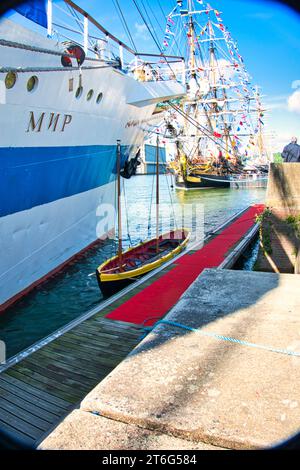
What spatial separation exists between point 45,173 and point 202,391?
24.2 ft

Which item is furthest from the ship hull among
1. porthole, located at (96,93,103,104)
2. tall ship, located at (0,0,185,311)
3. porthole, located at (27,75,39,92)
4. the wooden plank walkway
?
the wooden plank walkway

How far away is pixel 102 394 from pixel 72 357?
2.31 metres

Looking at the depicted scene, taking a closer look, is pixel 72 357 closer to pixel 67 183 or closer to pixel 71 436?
pixel 71 436

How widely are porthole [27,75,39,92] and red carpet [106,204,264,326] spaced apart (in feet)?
16.4

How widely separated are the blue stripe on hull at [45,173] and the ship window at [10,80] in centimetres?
124

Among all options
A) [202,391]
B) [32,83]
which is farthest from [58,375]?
[32,83]

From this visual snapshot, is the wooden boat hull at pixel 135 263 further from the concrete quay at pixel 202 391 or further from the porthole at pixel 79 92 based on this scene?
the concrete quay at pixel 202 391

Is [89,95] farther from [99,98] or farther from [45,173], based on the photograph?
[45,173]

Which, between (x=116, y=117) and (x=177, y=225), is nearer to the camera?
(x=116, y=117)

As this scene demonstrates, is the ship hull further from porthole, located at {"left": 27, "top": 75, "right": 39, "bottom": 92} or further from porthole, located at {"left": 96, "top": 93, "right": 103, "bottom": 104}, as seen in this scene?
porthole, located at {"left": 27, "top": 75, "right": 39, "bottom": 92}

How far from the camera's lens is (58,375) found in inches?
180

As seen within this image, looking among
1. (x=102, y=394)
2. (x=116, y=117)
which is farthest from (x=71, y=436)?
(x=116, y=117)

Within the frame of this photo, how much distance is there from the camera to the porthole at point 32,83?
752 centimetres

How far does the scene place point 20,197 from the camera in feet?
26.3
